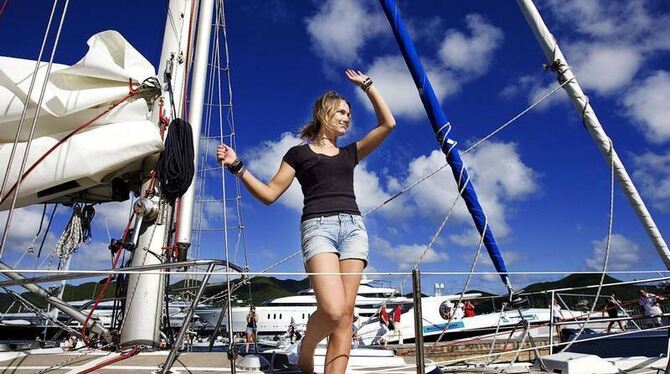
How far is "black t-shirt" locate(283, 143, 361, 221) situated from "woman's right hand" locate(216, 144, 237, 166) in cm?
32

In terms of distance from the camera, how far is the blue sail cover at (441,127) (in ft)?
18.9

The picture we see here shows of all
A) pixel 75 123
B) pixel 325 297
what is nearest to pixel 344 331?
pixel 325 297

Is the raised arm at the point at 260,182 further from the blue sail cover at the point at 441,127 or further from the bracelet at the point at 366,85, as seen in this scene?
the blue sail cover at the point at 441,127

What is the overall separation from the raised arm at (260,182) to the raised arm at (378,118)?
52 centimetres

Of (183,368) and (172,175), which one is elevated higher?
(172,175)

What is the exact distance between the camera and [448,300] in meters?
23.6

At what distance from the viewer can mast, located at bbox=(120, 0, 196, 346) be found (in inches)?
165

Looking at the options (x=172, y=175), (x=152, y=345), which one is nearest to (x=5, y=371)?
(x=152, y=345)

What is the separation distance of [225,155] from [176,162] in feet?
6.44

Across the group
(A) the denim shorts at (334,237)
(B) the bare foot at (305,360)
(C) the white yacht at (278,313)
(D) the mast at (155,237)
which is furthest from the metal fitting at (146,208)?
(C) the white yacht at (278,313)

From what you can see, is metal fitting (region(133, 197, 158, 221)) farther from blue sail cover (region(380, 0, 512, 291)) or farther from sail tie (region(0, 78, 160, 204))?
blue sail cover (region(380, 0, 512, 291))

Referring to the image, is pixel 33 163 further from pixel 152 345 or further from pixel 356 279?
pixel 356 279

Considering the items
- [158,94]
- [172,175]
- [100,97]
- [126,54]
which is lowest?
[172,175]

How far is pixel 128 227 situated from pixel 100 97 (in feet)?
4.40
